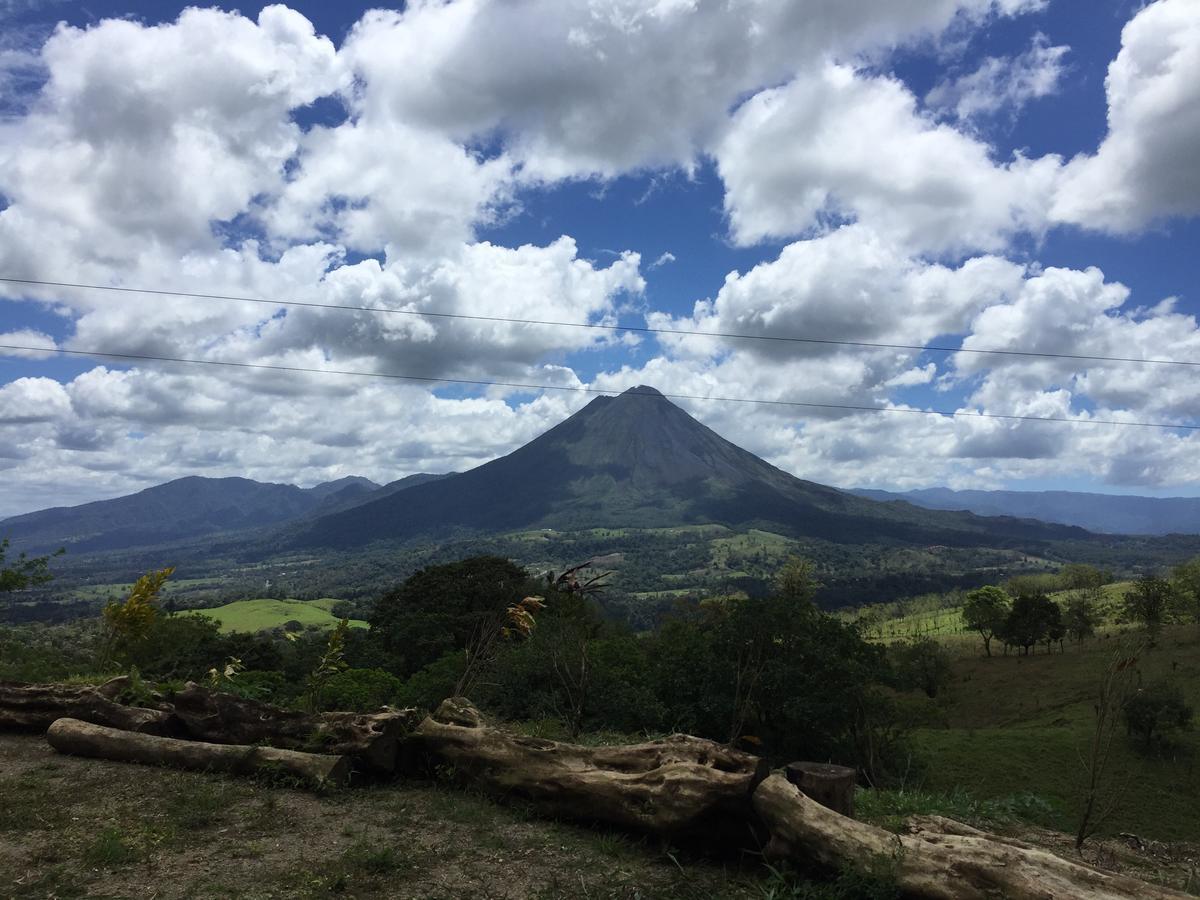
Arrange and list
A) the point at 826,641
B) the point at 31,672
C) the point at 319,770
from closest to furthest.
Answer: the point at 319,770
the point at 31,672
the point at 826,641

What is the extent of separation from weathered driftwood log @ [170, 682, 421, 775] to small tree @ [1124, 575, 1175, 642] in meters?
73.7

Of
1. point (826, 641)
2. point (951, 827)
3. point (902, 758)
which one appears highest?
point (951, 827)

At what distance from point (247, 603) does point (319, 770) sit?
129664 mm

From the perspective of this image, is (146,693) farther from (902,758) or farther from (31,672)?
(902,758)

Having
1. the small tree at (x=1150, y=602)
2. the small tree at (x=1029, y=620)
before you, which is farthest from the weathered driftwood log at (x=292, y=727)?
the small tree at (x=1150, y=602)

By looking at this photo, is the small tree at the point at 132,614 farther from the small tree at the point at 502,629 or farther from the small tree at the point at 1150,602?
the small tree at the point at 1150,602

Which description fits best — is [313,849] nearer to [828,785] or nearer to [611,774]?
[611,774]

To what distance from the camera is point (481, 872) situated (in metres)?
5.81

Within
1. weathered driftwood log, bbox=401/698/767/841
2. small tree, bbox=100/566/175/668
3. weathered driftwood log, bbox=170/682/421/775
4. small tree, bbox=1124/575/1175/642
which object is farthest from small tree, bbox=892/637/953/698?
weathered driftwood log, bbox=170/682/421/775

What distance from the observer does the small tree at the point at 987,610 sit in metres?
69.4

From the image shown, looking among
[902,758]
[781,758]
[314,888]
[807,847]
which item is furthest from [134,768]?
[902,758]

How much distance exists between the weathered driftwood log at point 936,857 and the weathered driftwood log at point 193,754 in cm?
502

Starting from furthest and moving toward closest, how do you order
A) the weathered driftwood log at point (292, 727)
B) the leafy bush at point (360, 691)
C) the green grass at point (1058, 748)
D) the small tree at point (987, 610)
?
the small tree at point (987, 610) → the green grass at point (1058, 748) → the leafy bush at point (360, 691) → the weathered driftwood log at point (292, 727)

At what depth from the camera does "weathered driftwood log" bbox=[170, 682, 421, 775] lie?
26.6 ft
